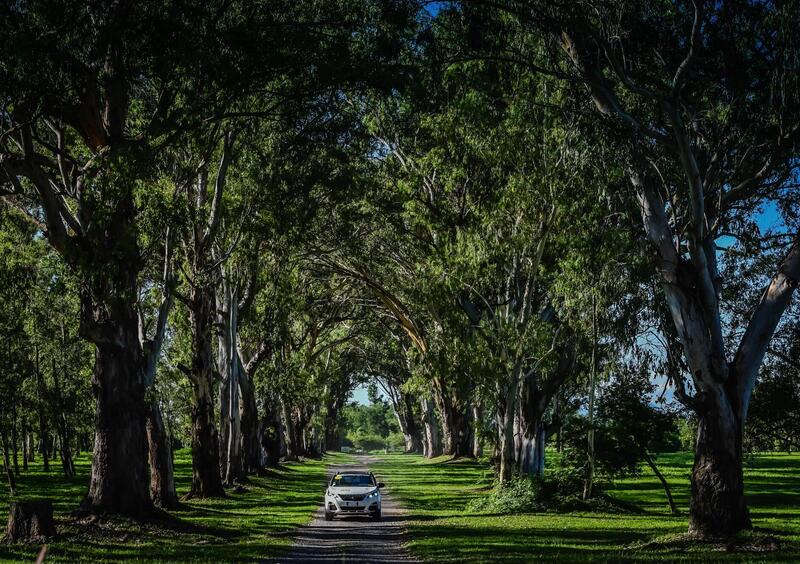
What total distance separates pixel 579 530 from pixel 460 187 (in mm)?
11990

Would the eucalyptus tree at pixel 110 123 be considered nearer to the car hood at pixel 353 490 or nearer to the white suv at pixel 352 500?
the white suv at pixel 352 500

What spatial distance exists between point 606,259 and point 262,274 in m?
15.4

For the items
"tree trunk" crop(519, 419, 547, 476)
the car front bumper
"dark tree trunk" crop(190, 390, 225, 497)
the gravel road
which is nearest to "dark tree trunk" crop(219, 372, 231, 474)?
"dark tree trunk" crop(190, 390, 225, 497)

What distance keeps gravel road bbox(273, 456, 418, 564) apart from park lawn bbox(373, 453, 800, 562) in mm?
442

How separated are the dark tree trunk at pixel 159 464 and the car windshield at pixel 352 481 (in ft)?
14.3

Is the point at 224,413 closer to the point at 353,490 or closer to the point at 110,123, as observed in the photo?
the point at 353,490

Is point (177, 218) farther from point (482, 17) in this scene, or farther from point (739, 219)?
point (739, 219)

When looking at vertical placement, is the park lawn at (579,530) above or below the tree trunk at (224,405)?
below

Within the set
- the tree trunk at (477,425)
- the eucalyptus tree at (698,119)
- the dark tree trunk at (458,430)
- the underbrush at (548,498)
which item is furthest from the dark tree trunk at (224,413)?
the dark tree trunk at (458,430)

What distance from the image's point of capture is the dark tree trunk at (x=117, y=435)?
741 inches

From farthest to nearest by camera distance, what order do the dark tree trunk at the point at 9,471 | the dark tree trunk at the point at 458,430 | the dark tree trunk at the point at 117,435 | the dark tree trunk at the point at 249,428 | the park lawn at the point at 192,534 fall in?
the dark tree trunk at the point at 458,430, the dark tree trunk at the point at 249,428, the dark tree trunk at the point at 9,471, the dark tree trunk at the point at 117,435, the park lawn at the point at 192,534

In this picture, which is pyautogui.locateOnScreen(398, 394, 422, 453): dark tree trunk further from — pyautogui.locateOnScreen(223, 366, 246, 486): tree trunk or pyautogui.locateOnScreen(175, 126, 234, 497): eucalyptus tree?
pyautogui.locateOnScreen(175, 126, 234, 497): eucalyptus tree

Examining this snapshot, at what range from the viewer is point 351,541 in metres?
18.5

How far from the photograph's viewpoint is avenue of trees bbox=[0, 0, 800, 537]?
16.2 meters
